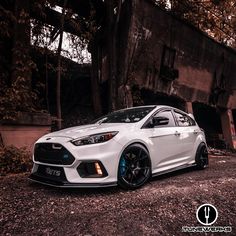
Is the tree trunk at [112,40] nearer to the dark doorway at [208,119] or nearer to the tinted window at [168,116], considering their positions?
the tinted window at [168,116]

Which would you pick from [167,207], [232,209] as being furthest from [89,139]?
[232,209]

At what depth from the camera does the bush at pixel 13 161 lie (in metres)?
6.98

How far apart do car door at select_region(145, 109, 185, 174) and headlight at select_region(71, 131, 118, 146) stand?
102 centimetres

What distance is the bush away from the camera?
6.98m

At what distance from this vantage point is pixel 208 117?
66.8 feet

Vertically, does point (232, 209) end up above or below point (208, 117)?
below

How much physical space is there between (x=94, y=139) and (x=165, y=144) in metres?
1.76

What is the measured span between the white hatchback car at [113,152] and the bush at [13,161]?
1.98 meters

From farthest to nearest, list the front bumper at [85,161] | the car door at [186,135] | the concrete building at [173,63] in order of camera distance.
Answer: the concrete building at [173,63]
the car door at [186,135]
the front bumper at [85,161]

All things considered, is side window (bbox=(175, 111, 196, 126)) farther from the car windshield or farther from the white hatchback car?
the car windshield

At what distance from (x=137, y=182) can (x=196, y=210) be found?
47.3 inches

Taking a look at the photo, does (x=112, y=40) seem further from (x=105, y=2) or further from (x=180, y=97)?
(x=180, y=97)

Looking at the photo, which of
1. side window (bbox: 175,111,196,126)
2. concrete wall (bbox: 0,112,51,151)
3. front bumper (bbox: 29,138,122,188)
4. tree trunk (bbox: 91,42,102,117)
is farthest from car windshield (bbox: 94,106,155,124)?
tree trunk (bbox: 91,42,102,117)

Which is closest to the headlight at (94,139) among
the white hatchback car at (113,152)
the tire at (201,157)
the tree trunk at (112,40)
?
the white hatchback car at (113,152)
